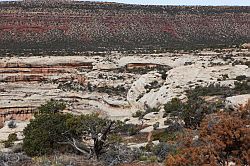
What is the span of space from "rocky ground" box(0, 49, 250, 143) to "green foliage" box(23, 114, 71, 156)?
530 centimetres

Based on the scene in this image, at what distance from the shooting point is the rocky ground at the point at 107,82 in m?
27.0

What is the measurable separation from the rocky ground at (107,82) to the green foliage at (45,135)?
17.4 ft

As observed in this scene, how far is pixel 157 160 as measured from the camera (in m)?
13.2

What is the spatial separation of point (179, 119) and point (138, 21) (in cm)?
6046

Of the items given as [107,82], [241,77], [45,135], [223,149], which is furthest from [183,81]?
[223,149]

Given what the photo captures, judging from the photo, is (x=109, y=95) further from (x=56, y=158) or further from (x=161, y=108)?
(x=56, y=158)

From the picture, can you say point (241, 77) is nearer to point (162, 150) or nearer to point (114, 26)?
point (162, 150)

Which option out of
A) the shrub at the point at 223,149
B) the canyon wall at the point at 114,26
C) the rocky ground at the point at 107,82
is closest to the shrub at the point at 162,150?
the rocky ground at the point at 107,82

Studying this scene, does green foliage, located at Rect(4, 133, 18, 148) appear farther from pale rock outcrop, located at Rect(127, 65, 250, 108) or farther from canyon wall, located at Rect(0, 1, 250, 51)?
canyon wall, located at Rect(0, 1, 250, 51)

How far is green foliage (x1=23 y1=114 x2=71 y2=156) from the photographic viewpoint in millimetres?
15172

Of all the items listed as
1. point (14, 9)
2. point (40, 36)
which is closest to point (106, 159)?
point (40, 36)

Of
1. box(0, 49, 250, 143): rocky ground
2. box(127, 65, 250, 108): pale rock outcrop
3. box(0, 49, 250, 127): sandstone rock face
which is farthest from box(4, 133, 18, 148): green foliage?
box(127, 65, 250, 108): pale rock outcrop

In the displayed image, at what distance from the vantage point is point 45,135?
15.5m

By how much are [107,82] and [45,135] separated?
2281 cm
